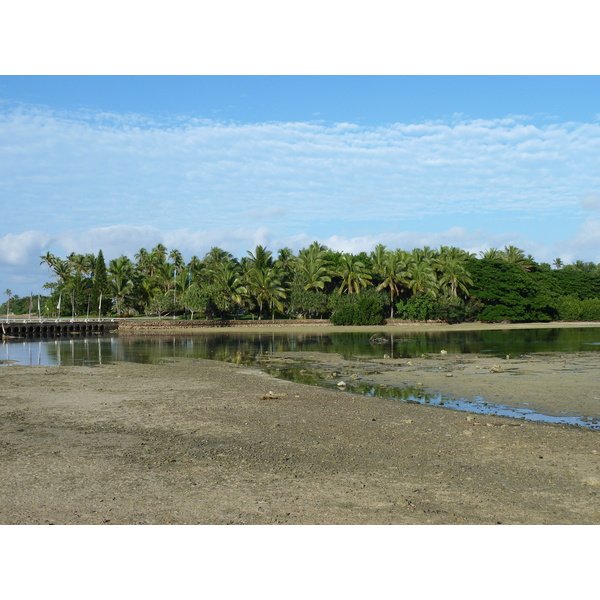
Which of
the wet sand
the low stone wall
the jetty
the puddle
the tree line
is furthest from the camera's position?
the tree line

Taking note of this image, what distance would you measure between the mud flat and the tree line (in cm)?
7103

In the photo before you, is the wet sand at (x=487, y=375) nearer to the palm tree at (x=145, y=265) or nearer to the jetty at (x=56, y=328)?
the jetty at (x=56, y=328)

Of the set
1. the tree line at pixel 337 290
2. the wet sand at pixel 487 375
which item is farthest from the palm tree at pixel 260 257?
the wet sand at pixel 487 375

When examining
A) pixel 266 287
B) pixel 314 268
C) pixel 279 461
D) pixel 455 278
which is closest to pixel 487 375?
pixel 279 461

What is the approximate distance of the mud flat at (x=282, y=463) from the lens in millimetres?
7758

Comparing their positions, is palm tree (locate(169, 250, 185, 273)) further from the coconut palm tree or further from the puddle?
the puddle

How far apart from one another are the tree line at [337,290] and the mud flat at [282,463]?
233 feet

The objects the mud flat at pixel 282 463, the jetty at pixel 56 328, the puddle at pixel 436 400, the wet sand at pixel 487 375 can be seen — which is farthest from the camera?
the jetty at pixel 56 328

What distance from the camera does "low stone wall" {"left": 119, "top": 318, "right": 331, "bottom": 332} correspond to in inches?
3265

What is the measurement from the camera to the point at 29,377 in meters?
24.9

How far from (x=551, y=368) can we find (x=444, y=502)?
2234 centimetres

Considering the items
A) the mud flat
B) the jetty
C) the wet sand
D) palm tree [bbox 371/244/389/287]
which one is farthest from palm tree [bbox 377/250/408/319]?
the mud flat

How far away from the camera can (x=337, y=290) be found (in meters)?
93.9

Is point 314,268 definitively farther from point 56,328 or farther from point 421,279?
point 56,328
